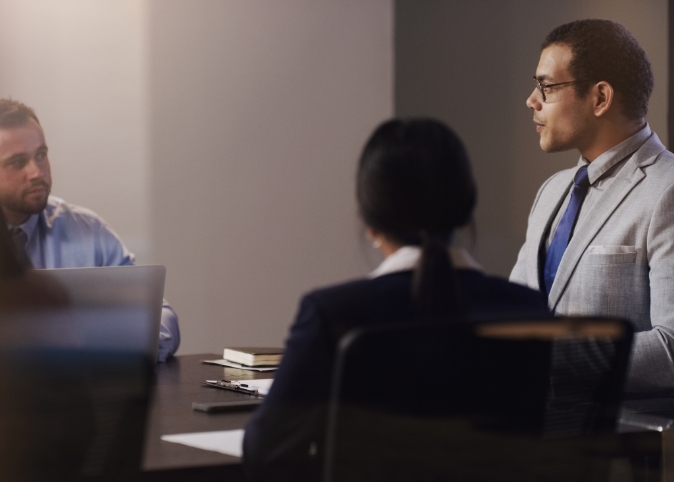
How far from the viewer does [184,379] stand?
7.62 ft

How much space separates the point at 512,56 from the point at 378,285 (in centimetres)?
364

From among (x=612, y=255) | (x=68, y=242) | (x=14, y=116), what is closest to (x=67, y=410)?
(x=612, y=255)

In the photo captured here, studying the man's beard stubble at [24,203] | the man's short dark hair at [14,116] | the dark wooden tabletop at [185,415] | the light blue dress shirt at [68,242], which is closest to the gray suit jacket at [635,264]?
the dark wooden tabletop at [185,415]

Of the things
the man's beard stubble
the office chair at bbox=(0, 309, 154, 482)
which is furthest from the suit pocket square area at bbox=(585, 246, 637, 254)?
the man's beard stubble

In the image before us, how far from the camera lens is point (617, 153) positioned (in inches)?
98.3

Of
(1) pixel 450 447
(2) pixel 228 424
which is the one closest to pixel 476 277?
(1) pixel 450 447

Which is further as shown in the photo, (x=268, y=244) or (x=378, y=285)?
(x=268, y=244)

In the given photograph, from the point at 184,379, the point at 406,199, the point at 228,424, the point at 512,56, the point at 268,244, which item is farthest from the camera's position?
the point at 512,56

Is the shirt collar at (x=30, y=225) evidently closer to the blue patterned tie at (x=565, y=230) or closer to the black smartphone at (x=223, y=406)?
the black smartphone at (x=223, y=406)

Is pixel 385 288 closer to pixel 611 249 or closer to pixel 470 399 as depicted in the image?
pixel 470 399

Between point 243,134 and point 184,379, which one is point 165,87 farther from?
point 184,379

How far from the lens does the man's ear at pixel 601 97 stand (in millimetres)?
2527

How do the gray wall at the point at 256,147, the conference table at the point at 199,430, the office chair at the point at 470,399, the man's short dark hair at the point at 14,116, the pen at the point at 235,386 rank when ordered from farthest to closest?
the gray wall at the point at 256,147 → the man's short dark hair at the point at 14,116 → the pen at the point at 235,386 → the conference table at the point at 199,430 → the office chair at the point at 470,399

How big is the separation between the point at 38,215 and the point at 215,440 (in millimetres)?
1919
